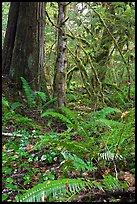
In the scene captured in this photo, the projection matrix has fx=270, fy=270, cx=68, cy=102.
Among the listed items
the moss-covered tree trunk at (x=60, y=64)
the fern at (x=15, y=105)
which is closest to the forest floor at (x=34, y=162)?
the fern at (x=15, y=105)

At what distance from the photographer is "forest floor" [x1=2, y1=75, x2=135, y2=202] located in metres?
2.59

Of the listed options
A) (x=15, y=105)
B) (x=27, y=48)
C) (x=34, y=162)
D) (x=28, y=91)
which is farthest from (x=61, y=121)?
(x=27, y=48)

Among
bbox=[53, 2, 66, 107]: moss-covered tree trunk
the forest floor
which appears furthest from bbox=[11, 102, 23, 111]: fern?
bbox=[53, 2, 66, 107]: moss-covered tree trunk

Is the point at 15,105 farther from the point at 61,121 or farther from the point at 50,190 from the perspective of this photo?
the point at 50,190

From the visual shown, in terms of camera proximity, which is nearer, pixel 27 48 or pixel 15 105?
pixel 15 105

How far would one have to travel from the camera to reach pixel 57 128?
4.98m

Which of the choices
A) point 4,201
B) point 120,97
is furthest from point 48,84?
point 4,201

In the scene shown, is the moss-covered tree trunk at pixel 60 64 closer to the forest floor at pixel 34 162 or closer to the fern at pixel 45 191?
the forest floor at pixel 34 162

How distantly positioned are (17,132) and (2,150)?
0.61m

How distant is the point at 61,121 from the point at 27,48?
6.58 feet

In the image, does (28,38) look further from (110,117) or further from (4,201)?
(4,201)

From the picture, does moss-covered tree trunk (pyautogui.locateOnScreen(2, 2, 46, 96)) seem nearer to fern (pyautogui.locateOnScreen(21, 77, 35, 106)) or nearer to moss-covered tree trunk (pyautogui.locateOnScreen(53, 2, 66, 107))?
fern (pyautogui.locateOnScreen(21, 77, 35, 106))

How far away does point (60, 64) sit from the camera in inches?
203

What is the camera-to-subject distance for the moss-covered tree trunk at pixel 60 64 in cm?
500
